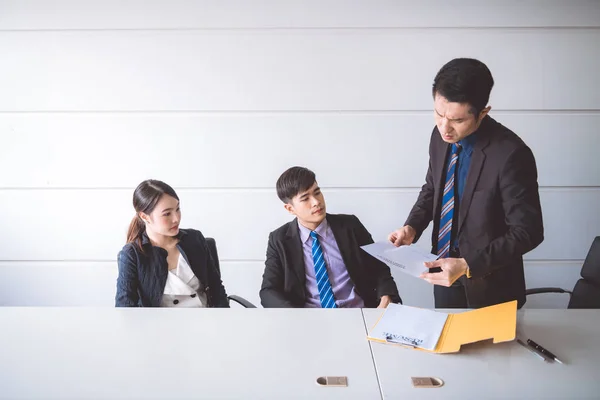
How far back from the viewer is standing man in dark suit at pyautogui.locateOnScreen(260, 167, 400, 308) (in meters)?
2.15

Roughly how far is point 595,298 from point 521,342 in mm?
769

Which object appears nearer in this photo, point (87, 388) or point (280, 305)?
point (87, 388)

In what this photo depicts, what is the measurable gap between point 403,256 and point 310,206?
609 mm

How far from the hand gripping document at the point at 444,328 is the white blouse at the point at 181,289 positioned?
34.1 inches

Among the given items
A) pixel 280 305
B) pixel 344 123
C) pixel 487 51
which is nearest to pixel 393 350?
pixel 280 305

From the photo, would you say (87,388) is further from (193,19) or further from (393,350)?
(193,19)

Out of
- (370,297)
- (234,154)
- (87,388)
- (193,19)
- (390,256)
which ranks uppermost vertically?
(193,19)

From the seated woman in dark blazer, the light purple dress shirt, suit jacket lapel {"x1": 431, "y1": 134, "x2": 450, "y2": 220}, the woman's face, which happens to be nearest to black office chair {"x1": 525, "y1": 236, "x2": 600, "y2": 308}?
suit jacket lapel {"x1": 431, "y1": 134, "x2": 450, "y2": 220}

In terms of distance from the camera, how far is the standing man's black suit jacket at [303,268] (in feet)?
7.04

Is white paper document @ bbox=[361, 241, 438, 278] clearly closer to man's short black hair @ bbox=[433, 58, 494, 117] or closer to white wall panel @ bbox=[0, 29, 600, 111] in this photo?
man's short black hair @ bbox=[433, 58, 494, 117]

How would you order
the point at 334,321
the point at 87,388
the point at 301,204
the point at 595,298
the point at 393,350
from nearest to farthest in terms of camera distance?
1. the point at 87,388
2. the point at 393,350
3. the point at 334,321
4. the point at 595,298
5. the point at 301,204

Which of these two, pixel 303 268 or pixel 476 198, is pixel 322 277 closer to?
pixel 303 268

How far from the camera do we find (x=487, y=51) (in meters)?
2.91

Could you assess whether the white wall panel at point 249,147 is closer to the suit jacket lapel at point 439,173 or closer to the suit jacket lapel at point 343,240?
the suit jacket lapel at point 343,240
